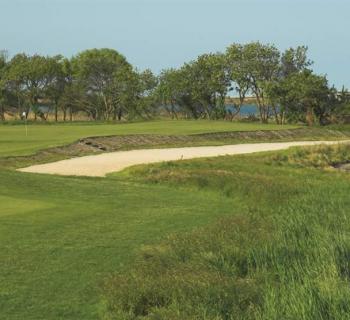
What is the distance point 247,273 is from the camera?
7.75m

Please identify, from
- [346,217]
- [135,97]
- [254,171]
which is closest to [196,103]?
[135,97]

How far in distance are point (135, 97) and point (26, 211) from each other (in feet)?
213

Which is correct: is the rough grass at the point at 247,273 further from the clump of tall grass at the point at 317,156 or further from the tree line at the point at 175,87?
the tree line at the point at 175,87

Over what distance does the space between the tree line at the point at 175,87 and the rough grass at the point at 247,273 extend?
51.2 m

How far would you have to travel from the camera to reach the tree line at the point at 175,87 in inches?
2557

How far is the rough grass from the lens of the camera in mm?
6027

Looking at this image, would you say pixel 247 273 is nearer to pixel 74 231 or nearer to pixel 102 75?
pixel 74 231

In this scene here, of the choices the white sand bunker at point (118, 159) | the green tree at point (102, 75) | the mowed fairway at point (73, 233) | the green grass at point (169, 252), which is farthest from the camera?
the green tree at point (102, 75)

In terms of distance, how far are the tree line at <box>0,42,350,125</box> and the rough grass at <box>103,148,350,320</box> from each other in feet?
168

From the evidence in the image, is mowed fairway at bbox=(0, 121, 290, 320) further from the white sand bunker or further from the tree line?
the tree line

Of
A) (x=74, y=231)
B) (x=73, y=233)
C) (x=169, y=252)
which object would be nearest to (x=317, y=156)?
(x=74, y=231)

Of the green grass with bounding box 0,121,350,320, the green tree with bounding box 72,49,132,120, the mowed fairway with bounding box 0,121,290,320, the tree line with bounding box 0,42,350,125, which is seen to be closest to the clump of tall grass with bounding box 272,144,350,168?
the mowed fairway with bounding box 0,121,290,320

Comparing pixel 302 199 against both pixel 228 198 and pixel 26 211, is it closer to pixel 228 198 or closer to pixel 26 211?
pixel 228 198

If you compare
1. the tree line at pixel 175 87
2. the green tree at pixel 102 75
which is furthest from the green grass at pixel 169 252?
the green tree at pixel 102 75
